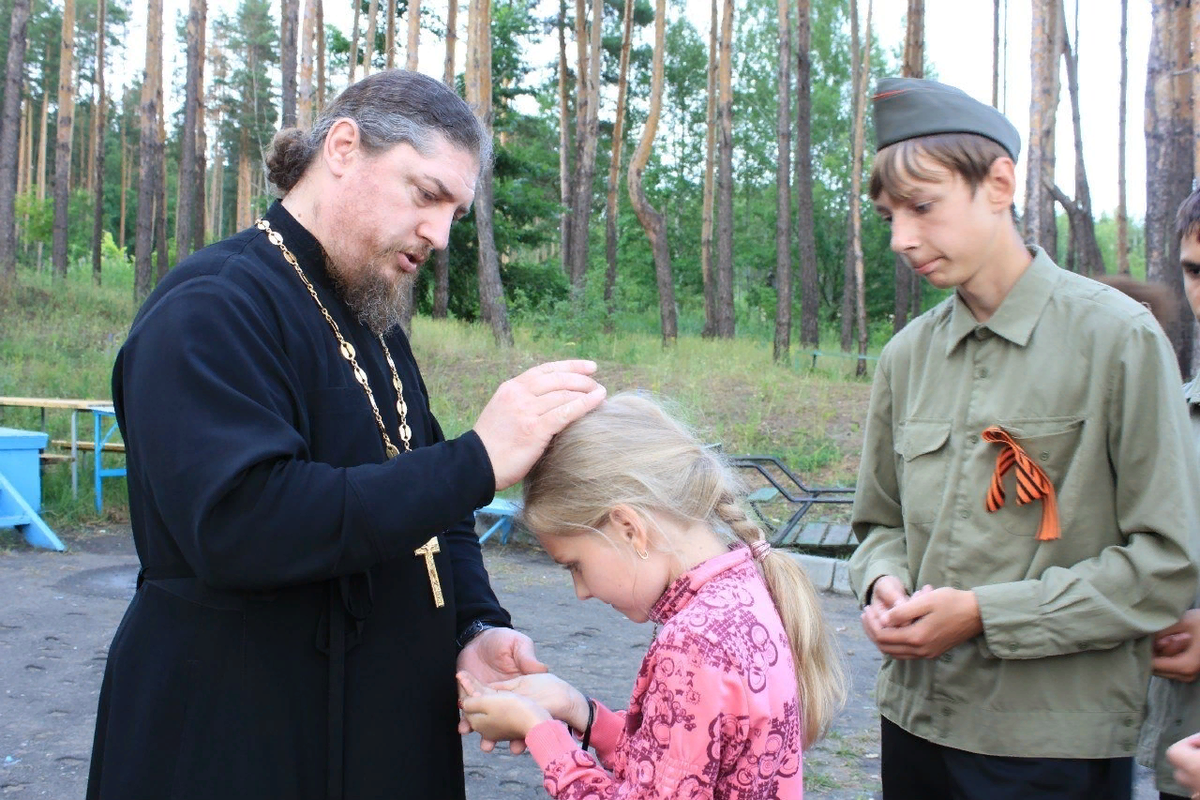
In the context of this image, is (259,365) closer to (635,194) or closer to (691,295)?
(635,194)

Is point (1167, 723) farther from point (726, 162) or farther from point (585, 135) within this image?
point (585, 135)

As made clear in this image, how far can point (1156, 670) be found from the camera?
2.13m

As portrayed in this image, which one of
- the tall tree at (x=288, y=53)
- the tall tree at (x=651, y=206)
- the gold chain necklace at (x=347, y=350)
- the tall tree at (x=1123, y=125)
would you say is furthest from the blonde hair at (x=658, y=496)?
the tall tree at (x=1123, y=125)

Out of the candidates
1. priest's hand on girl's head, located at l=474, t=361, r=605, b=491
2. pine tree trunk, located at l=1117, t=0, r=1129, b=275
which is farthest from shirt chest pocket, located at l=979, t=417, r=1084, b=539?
pine tree trunk, located at l=1117, t=0, r=1129, b=275

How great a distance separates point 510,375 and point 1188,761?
12428 mm

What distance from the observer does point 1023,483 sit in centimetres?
200

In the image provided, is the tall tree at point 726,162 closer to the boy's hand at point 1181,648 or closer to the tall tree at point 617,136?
the tall tree at point 617,136

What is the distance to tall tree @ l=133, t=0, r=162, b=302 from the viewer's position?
21625 millimetres

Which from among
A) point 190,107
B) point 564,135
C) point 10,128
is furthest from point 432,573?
point 564,135

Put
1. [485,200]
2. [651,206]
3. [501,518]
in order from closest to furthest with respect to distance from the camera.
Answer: [501,518] < [485,200] < [651,206]

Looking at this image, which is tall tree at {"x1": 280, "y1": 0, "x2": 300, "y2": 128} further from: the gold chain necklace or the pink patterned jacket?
the pink patterned jacket

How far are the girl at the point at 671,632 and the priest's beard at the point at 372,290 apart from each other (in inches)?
19.9

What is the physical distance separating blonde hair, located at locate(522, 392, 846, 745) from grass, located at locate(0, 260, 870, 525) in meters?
6.30

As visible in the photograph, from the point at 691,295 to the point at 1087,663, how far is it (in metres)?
39.8
